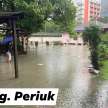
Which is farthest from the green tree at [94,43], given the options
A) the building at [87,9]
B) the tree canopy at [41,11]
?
the building at [87,9]

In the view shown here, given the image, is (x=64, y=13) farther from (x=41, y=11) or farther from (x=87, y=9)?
(x=87, y=9)

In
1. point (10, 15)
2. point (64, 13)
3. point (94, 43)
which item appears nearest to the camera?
point (10, 15)

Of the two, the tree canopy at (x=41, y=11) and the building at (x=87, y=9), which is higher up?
the building at (x=87, y=9)

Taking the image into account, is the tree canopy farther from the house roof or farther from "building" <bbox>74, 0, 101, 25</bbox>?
"building" <bbox>74, 0, 101, 25</bbox>

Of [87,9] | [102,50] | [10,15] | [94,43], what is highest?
[87,9]

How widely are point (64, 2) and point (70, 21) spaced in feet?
7.00

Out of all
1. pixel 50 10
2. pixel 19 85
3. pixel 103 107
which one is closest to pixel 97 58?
pixel 19 85

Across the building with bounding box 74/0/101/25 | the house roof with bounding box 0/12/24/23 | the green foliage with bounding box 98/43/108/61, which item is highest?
the building with bounding box 74/0/101/25

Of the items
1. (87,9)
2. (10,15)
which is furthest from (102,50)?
(87,9)

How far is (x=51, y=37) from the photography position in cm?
8250

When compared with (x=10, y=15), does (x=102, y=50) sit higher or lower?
lower

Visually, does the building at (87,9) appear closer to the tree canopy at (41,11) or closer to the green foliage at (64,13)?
the green foliage at (64,13)

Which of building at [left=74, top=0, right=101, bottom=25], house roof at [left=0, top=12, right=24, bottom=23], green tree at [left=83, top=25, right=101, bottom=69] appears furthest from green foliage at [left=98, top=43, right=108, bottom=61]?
building at [left=74, top=0, right=101, bottom=25]

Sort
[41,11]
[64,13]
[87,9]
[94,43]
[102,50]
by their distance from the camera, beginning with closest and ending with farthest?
1. [102,50]
2. [94,43]
3. [41,11]
4. [64,13]
5. [87,9]
